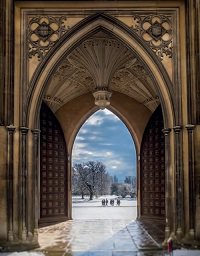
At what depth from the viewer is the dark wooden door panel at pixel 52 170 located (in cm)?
1886

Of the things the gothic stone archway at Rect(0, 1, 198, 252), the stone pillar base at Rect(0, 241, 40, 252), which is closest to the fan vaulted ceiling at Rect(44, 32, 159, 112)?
the gothic stone archway at Rect(0, 1, 198, 252)

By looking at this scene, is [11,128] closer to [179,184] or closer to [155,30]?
[179,184]

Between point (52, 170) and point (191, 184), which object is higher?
point (52, 170)

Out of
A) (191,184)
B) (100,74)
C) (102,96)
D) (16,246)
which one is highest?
(100,74)

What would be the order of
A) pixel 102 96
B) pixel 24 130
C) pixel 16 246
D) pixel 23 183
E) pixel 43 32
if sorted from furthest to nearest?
pixel 102 96
pixel 43 32
pixel 24 130
pixel 23 183
pixel 16 246

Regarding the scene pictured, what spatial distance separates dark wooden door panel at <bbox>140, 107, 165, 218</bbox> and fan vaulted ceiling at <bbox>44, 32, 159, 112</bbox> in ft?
3.14

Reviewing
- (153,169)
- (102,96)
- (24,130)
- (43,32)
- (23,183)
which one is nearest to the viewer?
(23,183)

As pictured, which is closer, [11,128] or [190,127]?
[11,128]

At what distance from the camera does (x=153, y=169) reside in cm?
1956

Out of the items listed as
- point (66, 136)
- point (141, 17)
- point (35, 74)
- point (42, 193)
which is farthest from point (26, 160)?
point (66, 136)

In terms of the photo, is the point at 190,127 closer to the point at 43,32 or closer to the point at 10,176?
the point at 43,32

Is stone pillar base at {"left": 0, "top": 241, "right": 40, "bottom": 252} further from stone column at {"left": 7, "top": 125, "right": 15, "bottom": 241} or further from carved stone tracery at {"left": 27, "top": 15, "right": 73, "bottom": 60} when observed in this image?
carved stone tracery at {"left": 27, "top": 15, "right": 73, "bottom": 60}

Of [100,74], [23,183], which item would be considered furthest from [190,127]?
[100,74]

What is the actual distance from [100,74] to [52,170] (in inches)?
191
